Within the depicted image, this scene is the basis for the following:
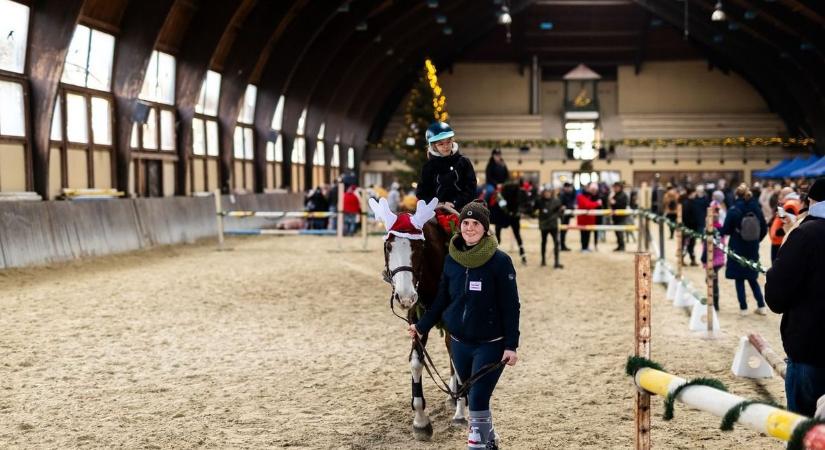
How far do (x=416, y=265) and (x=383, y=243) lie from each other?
4.63 meters

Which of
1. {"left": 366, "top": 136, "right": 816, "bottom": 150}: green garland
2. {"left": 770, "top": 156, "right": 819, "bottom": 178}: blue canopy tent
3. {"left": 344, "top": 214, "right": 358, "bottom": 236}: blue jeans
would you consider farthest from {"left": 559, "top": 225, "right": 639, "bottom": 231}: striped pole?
{"left": 366, "top": 136, "right": 816, "bottom": 150}: green garland

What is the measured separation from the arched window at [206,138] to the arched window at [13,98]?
8567 millimetres

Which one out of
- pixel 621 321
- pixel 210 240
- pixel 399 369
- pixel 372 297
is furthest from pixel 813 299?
pixel 210 240

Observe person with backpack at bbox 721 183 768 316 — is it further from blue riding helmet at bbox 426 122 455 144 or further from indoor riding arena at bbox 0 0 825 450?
blue riding helmet at bbox 426 122 455 144

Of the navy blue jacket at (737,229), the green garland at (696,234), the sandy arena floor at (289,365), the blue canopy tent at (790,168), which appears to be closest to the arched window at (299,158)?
the blue canopy tent at (790,168)

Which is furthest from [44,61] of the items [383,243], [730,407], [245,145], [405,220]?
[730,407]

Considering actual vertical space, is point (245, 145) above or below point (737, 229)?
above

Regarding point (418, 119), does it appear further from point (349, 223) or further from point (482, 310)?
point (482, 310)

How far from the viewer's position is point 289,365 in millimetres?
7863

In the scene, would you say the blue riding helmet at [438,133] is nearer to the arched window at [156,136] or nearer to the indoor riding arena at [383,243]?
the indoor riding arena at [383,243]

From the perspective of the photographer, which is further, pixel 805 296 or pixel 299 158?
pixel 299 158

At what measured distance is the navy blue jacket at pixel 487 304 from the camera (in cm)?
460

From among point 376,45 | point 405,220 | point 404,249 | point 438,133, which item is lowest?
point 404,249

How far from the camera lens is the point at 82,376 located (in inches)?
289
